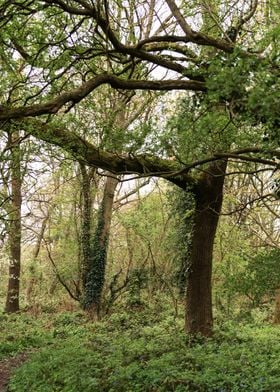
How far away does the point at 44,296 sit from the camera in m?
23.1

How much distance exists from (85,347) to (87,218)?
8.51 m

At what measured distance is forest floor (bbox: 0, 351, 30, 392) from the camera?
9384 mm

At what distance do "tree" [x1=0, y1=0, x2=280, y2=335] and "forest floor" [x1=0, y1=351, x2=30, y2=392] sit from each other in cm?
416

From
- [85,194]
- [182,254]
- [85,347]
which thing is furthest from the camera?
[85,194]

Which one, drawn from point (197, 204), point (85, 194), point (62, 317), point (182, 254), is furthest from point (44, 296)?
point (197, 204)

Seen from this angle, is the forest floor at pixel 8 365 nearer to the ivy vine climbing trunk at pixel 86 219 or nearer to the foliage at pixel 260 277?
the foliage at pixel 260 277

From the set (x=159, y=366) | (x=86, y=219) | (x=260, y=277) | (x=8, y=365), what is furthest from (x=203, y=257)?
(x=86, y=219)

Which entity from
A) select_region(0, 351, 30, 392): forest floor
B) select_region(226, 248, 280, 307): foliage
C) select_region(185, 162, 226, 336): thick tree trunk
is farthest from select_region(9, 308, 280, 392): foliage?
select_region(226, 248, 280, 307): foliage

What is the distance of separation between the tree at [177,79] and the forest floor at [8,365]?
4161 mm

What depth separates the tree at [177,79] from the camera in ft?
16.5

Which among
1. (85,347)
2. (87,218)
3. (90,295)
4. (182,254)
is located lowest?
(85,347)

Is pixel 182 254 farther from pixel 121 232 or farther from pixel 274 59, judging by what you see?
pixel 274 59

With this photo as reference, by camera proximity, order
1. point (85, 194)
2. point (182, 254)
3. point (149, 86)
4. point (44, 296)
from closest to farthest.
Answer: point (149, 86) < point (182, 254) < point (85, 194) < point (44, 296)

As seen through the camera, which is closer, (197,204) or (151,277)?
(197,204)
